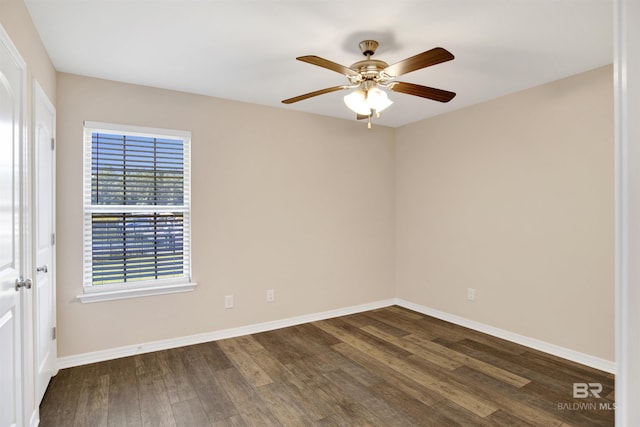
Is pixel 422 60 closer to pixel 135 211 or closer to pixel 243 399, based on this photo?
pixel 243 399

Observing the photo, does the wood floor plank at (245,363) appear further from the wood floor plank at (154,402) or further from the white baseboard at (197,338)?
the wood floor plank at (154,402)

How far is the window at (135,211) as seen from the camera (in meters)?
3.10

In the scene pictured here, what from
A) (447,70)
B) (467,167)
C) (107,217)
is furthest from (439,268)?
(107,217)

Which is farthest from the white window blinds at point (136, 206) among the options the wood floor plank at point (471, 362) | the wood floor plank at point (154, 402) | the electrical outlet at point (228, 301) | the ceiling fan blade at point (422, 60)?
the wood floor plank at point (471, 362)

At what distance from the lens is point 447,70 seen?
9.55ft

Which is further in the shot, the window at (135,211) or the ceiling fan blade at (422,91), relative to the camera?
the window at (135,211)

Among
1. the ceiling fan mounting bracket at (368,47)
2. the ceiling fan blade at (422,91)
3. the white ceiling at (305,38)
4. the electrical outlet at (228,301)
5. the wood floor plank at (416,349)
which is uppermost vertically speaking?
the white ceiling at (305,38)

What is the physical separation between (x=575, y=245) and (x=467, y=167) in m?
1.33

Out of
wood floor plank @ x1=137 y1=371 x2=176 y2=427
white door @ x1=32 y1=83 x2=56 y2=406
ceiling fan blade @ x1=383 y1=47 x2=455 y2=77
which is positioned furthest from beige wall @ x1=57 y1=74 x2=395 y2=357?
ceiling fan blade @ x1=383 y1=47 x2=455 y2=77

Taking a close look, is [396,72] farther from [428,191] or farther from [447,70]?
[428,191]

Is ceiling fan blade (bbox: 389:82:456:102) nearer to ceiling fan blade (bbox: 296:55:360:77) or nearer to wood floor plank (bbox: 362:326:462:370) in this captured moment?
ceiling fan blade (bbox: 296:55:360:77)

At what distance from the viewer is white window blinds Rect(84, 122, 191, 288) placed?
3105mm

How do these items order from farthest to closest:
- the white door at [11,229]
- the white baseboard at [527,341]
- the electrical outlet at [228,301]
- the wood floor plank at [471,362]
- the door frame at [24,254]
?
the electrical outlet at [228,301], the white baseboard at [527,341], the wood floor plank at [471,362], the door frame at [24,254], the white door at [11,229]

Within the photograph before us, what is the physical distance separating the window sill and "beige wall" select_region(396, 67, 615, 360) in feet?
9.44
